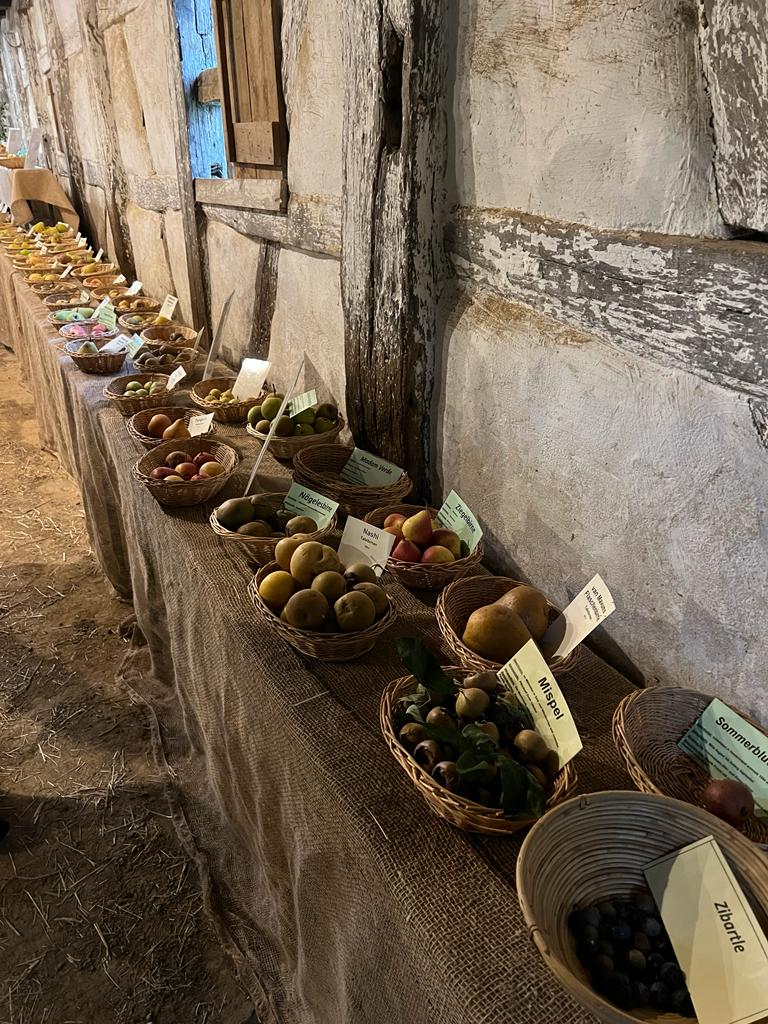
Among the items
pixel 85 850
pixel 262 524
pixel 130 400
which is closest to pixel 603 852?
pixel 262 524

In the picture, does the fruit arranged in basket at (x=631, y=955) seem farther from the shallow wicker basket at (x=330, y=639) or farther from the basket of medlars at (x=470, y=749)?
the shallow wicker basket at (x=330, y=639)

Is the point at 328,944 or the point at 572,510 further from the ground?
the point at 572,510

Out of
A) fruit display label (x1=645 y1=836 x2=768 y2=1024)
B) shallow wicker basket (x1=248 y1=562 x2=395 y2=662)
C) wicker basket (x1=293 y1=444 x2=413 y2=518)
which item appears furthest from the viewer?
wicker basket (x1=293 y1=444 x2=413 y2=518)

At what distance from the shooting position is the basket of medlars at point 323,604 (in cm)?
139

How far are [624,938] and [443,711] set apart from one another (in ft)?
1.31

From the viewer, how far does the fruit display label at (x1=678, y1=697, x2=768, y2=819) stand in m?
1.08

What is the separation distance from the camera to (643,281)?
118 centimetres

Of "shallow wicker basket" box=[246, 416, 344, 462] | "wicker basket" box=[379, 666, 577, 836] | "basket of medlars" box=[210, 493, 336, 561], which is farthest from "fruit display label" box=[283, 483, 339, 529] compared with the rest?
"wicker basket" box=[379, 666, 577, 836]

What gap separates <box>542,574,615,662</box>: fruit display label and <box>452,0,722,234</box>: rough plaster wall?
64 centimetres

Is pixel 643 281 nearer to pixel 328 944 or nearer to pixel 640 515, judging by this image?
pixel 640 515

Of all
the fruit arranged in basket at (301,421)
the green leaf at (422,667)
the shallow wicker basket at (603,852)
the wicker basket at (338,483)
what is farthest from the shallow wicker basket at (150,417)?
the shallow wicker basket at (603,852)

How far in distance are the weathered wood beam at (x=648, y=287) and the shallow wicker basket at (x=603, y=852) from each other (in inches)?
25.1

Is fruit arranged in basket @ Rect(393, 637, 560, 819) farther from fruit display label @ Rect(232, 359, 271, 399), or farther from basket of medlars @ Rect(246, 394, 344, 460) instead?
fruit display label @ Rect(232, 359, 271, 399)

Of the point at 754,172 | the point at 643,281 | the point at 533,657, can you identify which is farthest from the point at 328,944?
the point at 754,172
